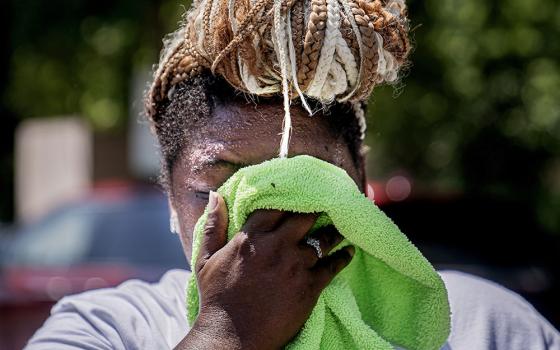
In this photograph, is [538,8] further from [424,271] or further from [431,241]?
[424,271]

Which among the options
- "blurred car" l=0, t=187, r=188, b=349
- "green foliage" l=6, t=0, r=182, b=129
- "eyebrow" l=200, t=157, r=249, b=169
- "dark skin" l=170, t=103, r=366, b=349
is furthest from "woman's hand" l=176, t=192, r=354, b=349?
"green foliage" l=6, t=0, r=182, b=129

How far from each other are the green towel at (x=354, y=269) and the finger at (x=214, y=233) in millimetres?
15

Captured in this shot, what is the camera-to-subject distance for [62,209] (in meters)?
7.12

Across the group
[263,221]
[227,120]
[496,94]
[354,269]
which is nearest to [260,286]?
[263,221]

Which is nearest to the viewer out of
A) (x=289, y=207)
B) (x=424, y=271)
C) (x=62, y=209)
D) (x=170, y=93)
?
A: (x=289, y=207)

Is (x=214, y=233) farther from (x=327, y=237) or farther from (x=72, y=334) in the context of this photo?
(x=72, y=334)

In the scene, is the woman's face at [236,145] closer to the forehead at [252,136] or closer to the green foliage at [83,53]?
the forehead at [252,136]

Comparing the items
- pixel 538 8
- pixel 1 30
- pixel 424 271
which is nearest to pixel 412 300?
pixel 424 271

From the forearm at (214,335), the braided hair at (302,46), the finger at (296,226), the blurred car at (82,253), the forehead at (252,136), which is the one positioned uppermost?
the braided hair at (302,46)

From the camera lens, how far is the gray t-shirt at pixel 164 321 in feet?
6.72

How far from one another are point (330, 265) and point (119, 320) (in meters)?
0.56

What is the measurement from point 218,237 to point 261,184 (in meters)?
0.14

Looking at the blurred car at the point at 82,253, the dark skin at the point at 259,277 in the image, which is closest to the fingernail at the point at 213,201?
the dark skin at the point at 259,277

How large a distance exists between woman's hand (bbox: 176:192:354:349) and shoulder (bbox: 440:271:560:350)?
1.75 feet
